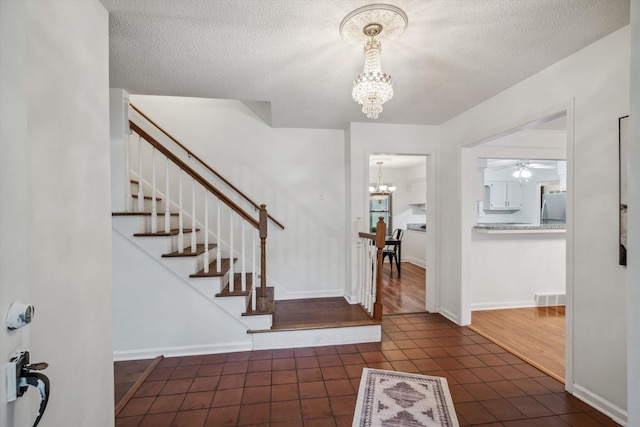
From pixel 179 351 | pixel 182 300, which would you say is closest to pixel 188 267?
pixel 182 300

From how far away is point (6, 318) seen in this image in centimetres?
75

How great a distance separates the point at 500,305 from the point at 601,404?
77.9 inches

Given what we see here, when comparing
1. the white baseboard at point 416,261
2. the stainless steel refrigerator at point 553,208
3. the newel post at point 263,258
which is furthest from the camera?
the white baseboard at point 416,261

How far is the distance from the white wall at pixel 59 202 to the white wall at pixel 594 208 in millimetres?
2877

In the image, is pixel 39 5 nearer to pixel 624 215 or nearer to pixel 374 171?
pixel 624 215

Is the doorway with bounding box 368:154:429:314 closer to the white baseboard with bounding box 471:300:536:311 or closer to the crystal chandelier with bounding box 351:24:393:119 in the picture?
the white baseboard with bounding box 471:300:536:311

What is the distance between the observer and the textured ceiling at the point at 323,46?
5.22 ft

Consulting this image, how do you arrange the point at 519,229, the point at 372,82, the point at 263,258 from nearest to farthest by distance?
1. the point at 372,82
2. the point at 263,258
3. the point at 519,229

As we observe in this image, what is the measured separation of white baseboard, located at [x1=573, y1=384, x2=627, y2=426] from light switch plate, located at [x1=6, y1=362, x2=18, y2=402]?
291 cm

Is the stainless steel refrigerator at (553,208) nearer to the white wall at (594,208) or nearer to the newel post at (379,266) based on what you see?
the white wall at (594,208)

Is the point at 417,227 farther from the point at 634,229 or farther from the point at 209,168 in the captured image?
the point at 634,229

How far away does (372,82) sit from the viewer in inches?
63.8

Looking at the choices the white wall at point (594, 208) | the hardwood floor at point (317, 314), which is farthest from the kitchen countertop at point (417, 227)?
the white wall at point (594, 208)

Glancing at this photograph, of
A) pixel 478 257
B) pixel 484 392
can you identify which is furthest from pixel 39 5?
pixel 478 257
